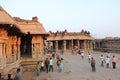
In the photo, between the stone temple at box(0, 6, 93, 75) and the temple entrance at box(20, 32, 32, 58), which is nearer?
the stone temple at box(0, 6, 93, 75)

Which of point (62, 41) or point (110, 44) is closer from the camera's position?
point (62, 41)

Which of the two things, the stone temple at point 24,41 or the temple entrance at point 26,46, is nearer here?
the stone temple at point 24,41

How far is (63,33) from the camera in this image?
176 ft

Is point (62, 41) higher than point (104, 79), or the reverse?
point (62, 41)

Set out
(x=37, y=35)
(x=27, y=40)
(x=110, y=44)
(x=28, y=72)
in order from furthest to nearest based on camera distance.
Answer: (x=110, y=44) → (x=27, y=40) → (x=37, y=35) → (x=28, y=72)

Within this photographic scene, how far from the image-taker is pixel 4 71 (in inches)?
559

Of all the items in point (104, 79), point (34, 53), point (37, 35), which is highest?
point (37, 35)

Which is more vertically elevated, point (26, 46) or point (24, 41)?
point (24, 41)

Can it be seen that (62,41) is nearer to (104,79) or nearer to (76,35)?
(76,35)

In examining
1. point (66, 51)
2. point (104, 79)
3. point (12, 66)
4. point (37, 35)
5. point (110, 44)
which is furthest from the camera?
point (110, 44)

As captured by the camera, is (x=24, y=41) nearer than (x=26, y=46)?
Yes

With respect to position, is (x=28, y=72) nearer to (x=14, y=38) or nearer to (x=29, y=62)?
(x=29, y=62)

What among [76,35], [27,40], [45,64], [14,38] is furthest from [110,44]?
[14,38]

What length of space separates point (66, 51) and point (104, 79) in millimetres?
34656
